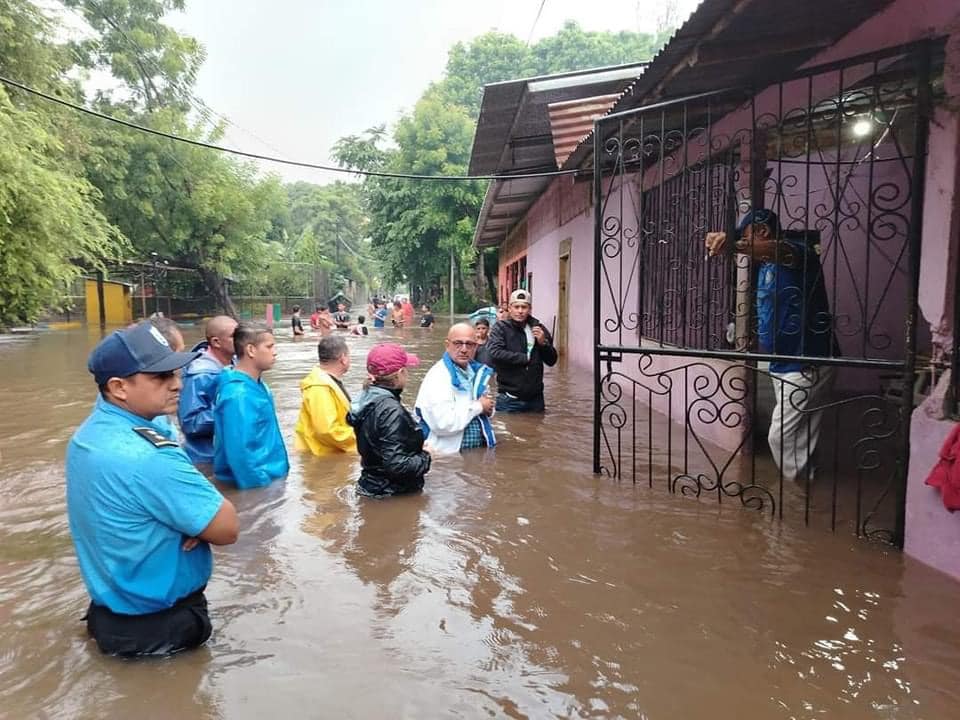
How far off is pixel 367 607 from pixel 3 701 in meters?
1.48

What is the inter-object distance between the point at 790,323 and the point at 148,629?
14.7 ft

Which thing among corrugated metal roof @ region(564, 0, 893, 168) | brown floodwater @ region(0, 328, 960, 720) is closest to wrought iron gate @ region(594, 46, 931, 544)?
corrugated metal roof @ region(564, 0, 893, 168)

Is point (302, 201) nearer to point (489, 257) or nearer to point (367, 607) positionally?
point (489, 257)

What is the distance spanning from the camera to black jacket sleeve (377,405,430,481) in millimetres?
4625

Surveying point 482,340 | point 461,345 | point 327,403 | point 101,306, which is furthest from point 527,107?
point 101,306

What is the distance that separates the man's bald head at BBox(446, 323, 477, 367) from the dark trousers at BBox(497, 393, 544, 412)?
2408 mm

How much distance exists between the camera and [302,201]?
74.9 metres

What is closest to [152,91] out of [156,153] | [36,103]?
[156,153]

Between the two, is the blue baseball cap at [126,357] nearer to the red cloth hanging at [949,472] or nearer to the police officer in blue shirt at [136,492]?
the police officer in blue shirt at [136,492]

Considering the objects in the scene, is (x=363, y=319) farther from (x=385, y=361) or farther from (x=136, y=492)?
(x=136, y=492)

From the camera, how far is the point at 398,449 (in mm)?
4773

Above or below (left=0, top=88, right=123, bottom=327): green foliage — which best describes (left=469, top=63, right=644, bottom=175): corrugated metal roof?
above

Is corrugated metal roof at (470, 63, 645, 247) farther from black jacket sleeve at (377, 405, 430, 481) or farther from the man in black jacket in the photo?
black jacket sleeve at (377, 405, 430, 481)

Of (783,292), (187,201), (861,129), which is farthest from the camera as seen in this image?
(187,201)
